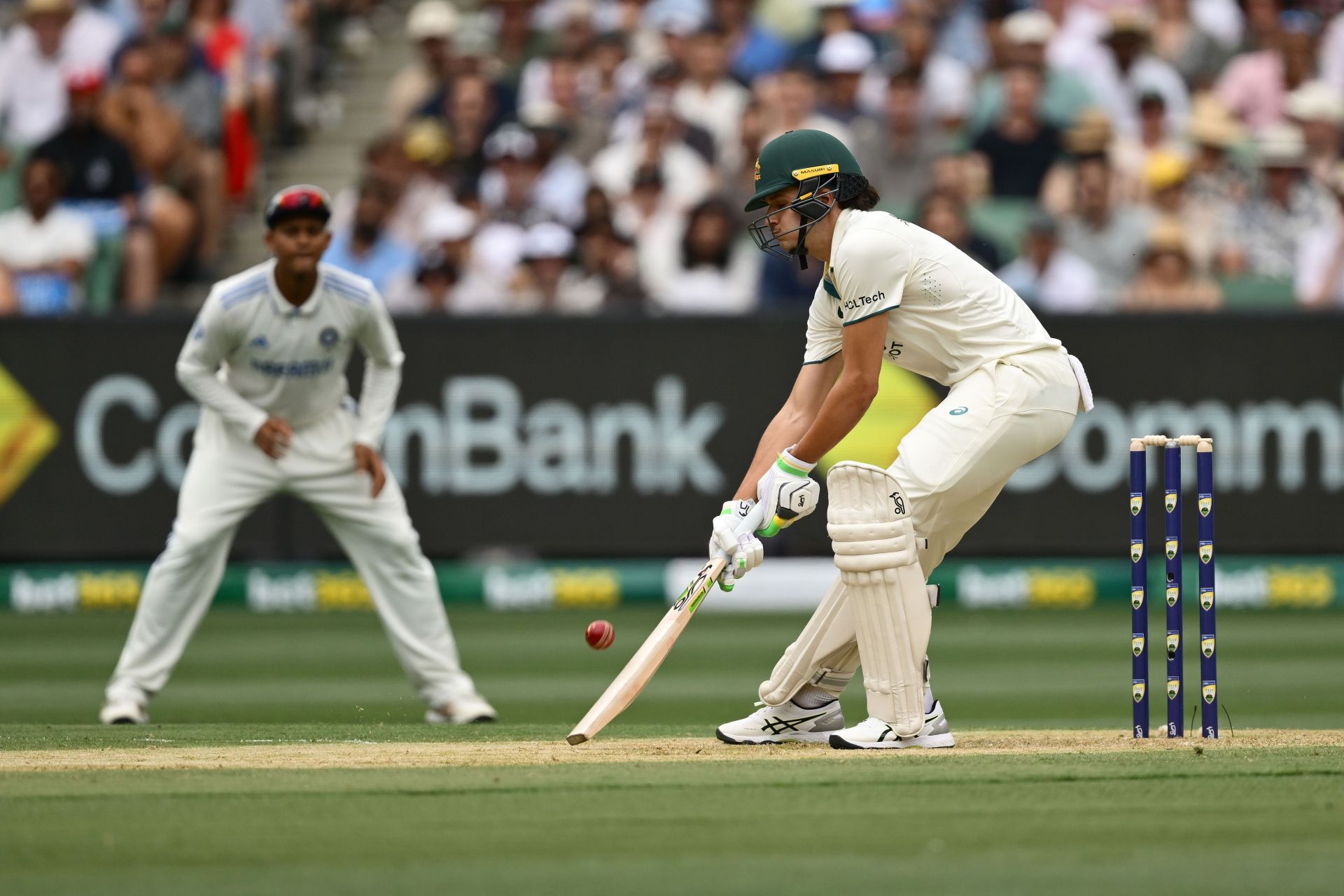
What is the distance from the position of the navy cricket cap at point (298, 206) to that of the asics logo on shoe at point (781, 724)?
2.51m

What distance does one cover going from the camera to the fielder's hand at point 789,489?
5508 millimetres

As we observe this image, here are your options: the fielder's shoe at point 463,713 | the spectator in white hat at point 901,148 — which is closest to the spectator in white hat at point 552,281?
the spectator in white hat at point 901,148

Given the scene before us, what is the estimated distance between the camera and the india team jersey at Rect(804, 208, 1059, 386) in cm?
533

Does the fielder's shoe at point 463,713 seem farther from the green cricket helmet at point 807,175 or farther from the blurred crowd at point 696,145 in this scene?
the blurred crowd at point 696,145

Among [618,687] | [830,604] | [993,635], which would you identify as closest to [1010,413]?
→ [830,604]

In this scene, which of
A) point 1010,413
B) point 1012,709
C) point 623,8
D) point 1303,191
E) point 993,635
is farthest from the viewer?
point 623,8

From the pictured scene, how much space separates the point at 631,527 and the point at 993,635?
2143 mm

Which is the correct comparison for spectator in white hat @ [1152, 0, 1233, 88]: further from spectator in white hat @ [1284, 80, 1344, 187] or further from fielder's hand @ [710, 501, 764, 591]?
fielder's hand @ [710, 501, 764, 591]

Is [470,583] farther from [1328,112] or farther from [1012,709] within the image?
[1328,112]

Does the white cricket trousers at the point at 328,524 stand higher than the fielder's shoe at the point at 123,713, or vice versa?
the white cricket trousers at the point at 328,524

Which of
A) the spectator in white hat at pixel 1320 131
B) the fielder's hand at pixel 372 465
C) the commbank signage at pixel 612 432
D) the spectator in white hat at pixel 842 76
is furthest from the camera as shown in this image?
the spectator in white hat at pixel 842 76

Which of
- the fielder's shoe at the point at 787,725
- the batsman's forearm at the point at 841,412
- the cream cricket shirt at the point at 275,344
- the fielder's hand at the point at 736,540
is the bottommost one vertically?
the fielder's shoe at the point at 787,725

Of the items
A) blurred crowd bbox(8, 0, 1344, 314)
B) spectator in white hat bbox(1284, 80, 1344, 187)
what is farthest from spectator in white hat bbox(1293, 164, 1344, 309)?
spectator in white hat bbox(1284, 80, 1344, 187)

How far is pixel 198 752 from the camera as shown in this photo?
564cm
